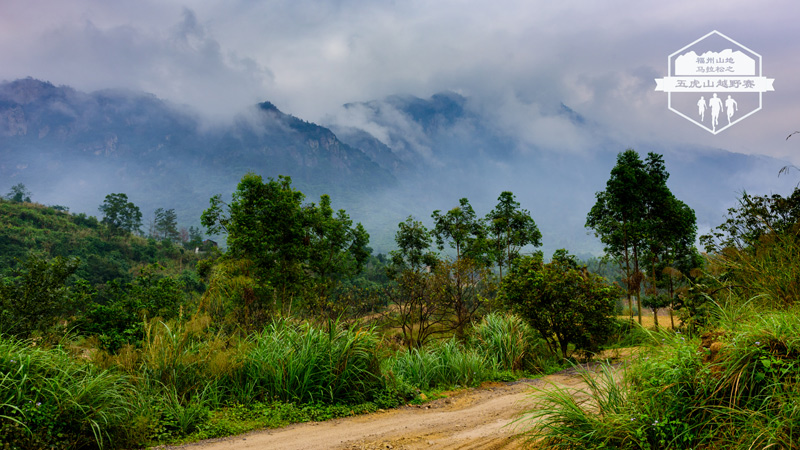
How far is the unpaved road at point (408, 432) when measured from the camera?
5.22 metres

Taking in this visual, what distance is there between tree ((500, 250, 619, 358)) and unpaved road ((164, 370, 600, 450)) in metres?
5.53

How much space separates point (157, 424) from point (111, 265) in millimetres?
54092

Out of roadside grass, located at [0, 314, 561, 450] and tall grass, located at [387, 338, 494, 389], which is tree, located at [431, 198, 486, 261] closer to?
tall grass, located at [387, 338, 494, 389]

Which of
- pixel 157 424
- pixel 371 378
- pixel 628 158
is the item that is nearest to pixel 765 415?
pixel 371 378

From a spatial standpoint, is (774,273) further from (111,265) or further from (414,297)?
(111,265)

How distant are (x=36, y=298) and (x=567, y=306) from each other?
14.1 metres

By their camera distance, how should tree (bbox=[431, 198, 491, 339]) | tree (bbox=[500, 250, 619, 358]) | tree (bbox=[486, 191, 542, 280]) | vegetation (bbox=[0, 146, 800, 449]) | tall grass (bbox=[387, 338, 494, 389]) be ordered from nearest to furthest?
vegetation (bbox=[0, 146, 800, 449]), tall grass (bbox=[387, 338, 494, 389]), tree (bbox=[500, 250, 619, 358]), tree (bbox=[431, 198, 491, 339]), tree (bbox=[486, 191, 542, 280])

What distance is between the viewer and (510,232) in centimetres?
3472

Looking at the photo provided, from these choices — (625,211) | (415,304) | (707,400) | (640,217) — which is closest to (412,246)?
(625,211)

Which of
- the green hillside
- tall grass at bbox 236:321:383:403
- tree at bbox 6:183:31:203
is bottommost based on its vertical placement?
tall grass at bbox 236:321:383:403

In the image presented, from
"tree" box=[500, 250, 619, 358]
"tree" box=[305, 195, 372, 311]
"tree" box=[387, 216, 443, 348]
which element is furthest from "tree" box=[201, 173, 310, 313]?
"tree" box=[500, 250, 619, 358]

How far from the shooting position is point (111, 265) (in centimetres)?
4966

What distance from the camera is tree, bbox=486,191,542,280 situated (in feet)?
113

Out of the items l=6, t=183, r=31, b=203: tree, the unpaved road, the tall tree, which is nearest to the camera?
the unpaved road
